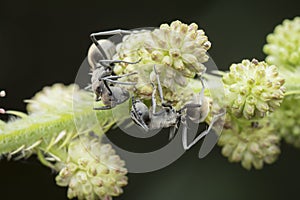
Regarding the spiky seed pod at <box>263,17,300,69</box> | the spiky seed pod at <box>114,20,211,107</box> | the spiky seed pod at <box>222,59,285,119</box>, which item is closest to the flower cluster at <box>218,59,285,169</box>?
the spiky seed pod at <box>222,59,285,119</box>

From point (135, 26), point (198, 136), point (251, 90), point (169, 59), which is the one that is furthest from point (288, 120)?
point (135, 26)

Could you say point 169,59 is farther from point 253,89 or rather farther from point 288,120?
point 288,120

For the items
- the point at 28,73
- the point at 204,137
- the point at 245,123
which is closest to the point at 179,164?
the point at 28,73

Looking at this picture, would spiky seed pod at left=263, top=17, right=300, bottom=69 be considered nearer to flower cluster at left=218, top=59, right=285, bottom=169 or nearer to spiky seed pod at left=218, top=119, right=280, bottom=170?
spiky seed pod at left=218, top=119, right=280, bottom=170

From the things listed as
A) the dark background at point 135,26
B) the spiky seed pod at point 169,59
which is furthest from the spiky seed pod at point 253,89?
the dark background at point 135,26

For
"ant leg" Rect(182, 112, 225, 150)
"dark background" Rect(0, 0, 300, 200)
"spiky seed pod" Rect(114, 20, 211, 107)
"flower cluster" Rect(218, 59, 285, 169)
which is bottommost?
"dark background" Rect(0, 0, 300, 200)

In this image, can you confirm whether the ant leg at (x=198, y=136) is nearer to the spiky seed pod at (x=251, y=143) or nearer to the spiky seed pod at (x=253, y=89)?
the spiky seed pod at (x=253, y=89)

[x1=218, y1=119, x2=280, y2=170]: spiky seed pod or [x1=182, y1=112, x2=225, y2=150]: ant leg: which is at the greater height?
[x1=182, y1=112, x2=225, y2=150]: ant leg
